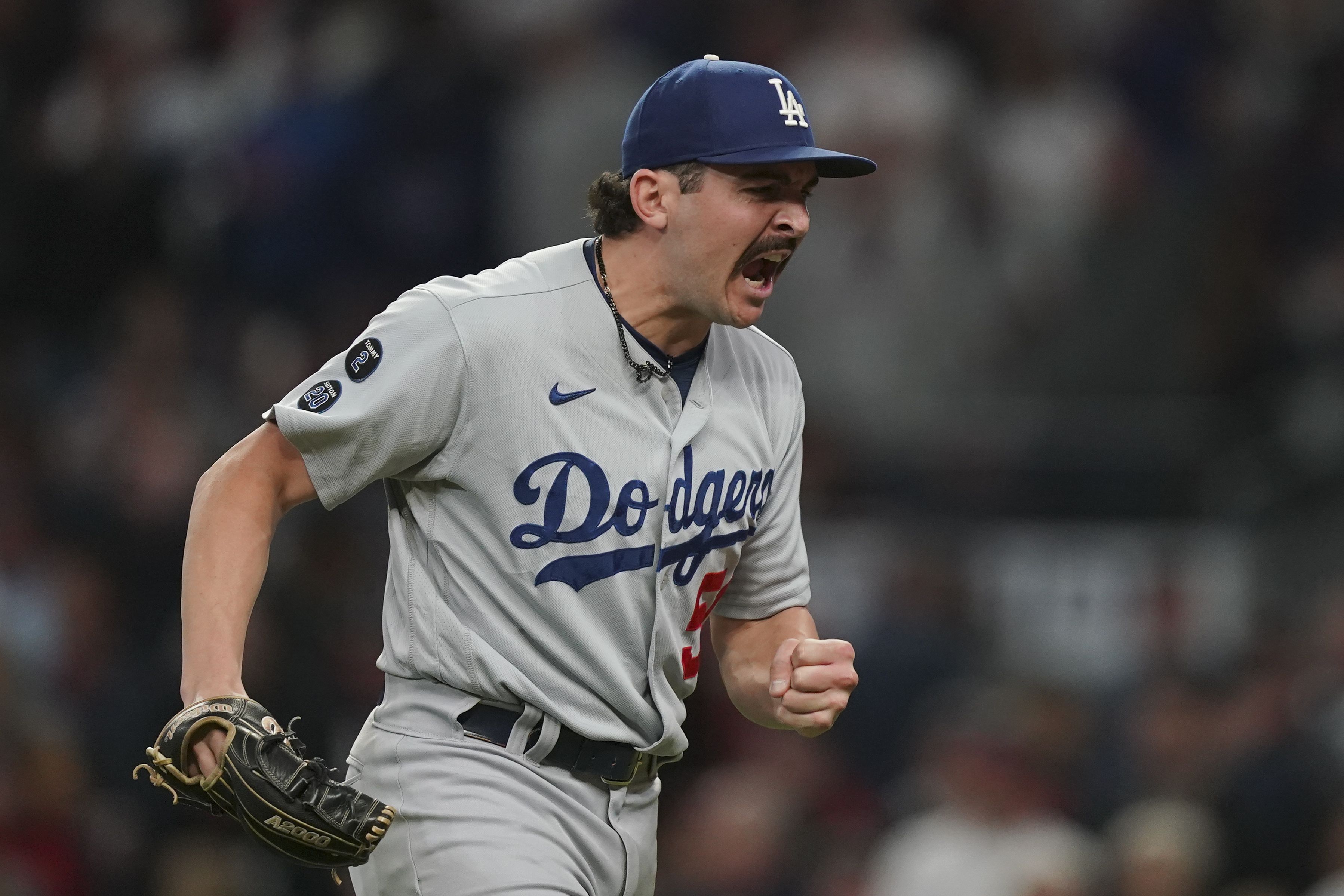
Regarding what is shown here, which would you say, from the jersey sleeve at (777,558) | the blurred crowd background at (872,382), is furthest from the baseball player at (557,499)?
the blurred crowd background at (872,382)

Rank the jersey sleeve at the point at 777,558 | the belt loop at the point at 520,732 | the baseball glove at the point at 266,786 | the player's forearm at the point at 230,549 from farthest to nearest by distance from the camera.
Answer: the jersey sleeve at the point at 777,558, the belt loop at the point at 520,732, the player's forearm at the point at 230,549, the baseball glove at the point at 266,786

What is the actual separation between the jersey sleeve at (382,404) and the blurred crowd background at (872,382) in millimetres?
3445

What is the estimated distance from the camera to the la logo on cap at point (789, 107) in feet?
10.8

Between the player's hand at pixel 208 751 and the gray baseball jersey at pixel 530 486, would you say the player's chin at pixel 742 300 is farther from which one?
the player's hand at pixel 208 751

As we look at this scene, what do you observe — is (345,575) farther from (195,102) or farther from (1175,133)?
(1175,133)

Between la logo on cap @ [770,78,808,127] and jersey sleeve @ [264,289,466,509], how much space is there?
2.32 ft

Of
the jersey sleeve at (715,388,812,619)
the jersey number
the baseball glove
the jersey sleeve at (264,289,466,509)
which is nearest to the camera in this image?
the baseball glove

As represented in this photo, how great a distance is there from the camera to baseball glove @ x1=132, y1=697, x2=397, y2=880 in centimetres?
283

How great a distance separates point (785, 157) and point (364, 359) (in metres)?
0.82

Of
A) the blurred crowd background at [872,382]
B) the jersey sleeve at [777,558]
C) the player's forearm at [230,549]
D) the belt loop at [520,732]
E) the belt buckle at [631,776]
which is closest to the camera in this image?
the player's forearm at [230,549]

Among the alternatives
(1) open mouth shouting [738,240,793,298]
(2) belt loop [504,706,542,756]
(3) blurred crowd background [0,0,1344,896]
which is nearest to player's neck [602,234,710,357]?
(1) open mouth shouting [738,240,793,298]

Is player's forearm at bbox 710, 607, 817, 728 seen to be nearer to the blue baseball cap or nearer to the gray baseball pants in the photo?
the gray baseball pants

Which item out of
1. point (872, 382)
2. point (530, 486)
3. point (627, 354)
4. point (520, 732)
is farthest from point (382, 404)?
point (872, 382)

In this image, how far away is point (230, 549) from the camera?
3.04m
